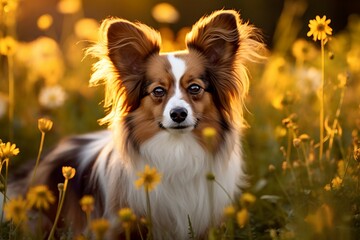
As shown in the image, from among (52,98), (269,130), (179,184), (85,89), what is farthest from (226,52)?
(85,89)

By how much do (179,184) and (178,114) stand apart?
0.65 m

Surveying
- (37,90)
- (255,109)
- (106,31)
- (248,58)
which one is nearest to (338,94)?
(255,109)

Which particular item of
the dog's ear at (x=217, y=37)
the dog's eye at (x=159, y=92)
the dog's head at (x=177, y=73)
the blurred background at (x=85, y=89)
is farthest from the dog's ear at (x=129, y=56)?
the blurred background at (x=85, y=89)

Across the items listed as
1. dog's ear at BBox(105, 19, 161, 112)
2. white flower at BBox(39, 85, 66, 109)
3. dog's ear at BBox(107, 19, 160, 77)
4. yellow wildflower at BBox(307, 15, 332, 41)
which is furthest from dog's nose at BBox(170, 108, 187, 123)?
white flower at BBox(39, 85, 66, 109)

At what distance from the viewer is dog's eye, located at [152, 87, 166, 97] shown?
14.4 feet

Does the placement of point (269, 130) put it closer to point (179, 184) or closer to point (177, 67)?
point (179, 184)

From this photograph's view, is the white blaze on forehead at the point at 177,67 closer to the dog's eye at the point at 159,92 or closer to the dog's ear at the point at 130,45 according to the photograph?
the dog's eye at the point at 159,92

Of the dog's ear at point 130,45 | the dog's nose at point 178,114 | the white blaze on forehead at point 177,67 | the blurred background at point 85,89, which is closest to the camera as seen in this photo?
the dog's nose at point 178,114

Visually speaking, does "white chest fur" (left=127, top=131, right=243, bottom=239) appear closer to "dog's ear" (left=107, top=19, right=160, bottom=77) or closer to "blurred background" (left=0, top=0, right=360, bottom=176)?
"dog's ear" (left=107, top=19, right=160, bottom=77)

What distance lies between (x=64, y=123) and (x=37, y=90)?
875mm

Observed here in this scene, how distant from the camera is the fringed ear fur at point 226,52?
15.0 feet

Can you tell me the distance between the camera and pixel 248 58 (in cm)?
472

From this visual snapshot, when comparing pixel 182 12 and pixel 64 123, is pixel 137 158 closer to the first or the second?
pixel 64 123

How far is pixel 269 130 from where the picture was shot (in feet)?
21.2
